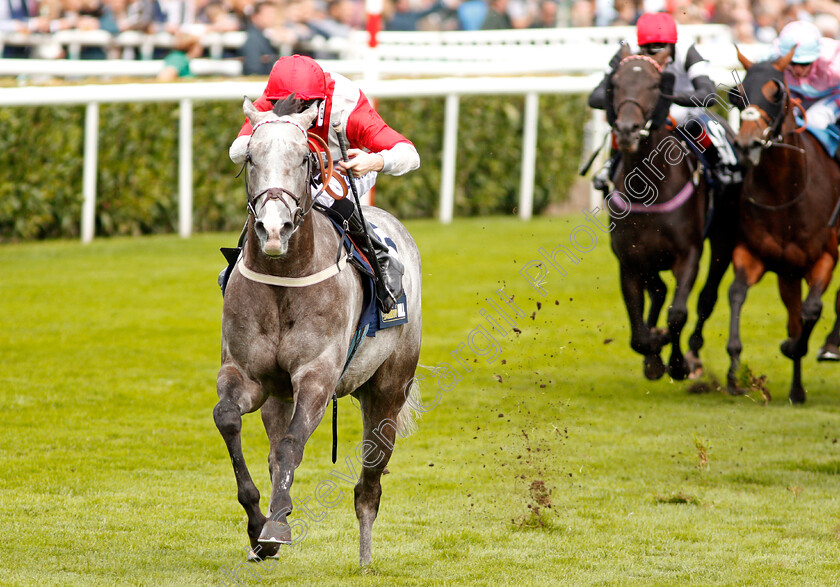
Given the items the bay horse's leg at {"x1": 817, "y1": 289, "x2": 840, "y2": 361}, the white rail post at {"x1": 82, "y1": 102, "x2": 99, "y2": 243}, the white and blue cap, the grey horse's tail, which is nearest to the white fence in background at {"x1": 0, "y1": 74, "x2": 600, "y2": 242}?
the white rail post at {"x1": 82, "y1": 102, "x2": 99, "y2": 243}

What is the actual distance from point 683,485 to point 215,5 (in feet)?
32.9

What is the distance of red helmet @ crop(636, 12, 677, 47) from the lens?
758 cm

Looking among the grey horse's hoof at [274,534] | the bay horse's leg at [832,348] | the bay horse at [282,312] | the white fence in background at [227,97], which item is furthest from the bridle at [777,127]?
Result: the white fence in background at [227,97]

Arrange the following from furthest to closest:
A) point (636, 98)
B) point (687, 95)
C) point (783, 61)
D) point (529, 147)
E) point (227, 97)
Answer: point (529, 147), point (227, 97), point (783, 61), point (687, 95), point (636, 98)

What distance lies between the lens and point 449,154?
14.5 meters

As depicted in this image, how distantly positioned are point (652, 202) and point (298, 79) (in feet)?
11.7

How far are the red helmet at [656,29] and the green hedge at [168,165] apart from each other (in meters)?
6.47

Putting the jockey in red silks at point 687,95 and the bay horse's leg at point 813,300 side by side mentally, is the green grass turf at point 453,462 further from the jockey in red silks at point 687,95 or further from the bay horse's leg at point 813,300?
the jockey in red silks at point 687,95

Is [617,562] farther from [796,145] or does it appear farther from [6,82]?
[6,82]

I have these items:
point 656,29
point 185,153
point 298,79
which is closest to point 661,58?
point 656,29

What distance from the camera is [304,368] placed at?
436cm

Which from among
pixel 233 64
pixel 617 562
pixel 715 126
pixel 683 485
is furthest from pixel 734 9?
pixel 617 562

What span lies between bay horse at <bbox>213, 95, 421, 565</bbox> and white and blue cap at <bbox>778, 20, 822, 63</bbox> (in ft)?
15.3

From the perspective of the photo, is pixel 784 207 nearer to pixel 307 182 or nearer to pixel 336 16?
pixel 307 182
